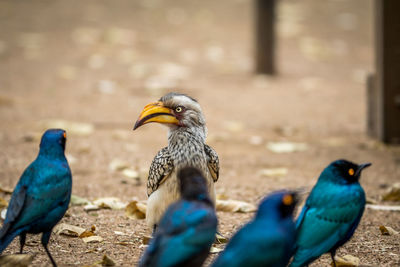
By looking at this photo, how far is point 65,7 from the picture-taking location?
16.3 meters

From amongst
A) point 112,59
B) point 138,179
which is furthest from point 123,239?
point 112,59

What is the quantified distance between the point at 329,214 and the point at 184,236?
814mm

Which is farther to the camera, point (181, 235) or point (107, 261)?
point (107, 261)

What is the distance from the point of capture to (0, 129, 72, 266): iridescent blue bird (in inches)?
136

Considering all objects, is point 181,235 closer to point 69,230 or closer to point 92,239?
point 92,239

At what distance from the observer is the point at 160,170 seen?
4074 mm

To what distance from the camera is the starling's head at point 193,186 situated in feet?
10.6

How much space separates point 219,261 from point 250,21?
13.1 metres

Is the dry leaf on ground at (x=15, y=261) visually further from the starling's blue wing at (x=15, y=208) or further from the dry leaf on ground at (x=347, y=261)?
the dry leaf on ground at (x=347, y=261)

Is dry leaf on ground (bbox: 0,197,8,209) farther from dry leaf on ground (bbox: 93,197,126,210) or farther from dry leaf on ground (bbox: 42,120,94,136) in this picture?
dry leaf on ground (bbox: 42,120,94,136)

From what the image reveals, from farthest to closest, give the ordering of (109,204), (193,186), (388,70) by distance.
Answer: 1. (388,70)
2. (109,204)
3. (193,186)

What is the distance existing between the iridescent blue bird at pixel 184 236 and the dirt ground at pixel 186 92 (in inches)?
31.8

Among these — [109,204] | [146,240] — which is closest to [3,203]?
[109,204]

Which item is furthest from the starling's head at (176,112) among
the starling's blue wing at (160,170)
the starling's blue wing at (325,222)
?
the starling's blue wing at (325,222)
